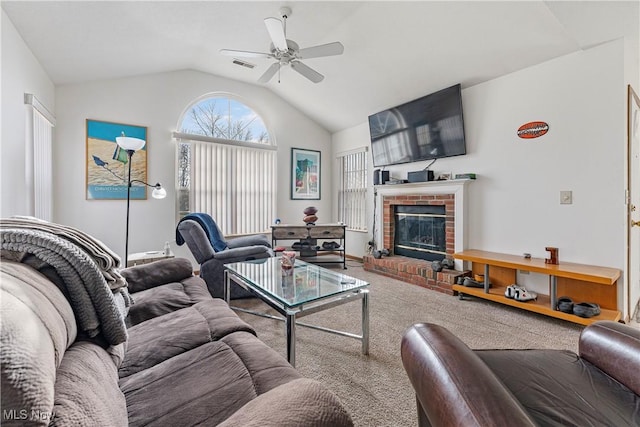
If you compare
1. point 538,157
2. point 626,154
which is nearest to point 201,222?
point 538,157

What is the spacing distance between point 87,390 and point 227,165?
4180mm

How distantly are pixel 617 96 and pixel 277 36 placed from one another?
9.44 feet

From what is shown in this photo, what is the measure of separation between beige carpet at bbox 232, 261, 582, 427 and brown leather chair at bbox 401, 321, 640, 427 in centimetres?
53

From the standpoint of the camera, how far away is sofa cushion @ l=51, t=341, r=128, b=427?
54cm

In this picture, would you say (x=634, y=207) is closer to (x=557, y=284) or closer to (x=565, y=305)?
(x=557, y=284)

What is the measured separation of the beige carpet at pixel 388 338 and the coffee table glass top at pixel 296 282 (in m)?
0.45

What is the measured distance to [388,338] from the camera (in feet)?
7.27

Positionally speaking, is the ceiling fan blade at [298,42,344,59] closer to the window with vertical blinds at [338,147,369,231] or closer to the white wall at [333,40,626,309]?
the white wall at [333,40,626,309]

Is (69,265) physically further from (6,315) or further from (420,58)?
(420,58)

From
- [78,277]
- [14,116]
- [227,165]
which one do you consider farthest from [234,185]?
[78,277]

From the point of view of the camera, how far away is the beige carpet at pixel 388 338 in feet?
5.05

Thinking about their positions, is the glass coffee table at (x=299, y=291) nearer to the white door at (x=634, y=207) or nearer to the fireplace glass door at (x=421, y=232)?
the fireplace glass door at (x=421, y=232)

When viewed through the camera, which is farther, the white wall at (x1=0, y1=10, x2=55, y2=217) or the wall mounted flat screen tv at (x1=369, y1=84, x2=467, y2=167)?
the wall mounted flat screen tv at (x1=369, y1=84, x2=467, y2=167)

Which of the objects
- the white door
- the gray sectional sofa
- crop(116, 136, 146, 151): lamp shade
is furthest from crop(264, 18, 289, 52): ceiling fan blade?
the white door
